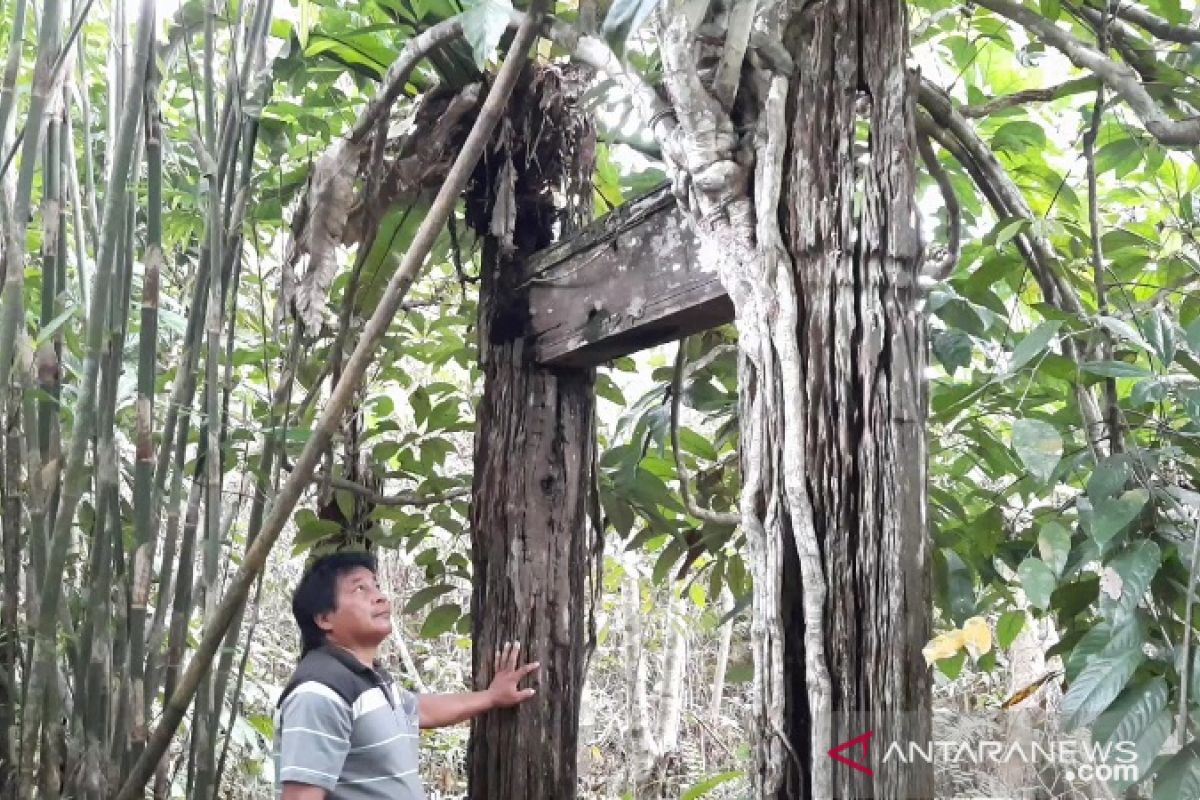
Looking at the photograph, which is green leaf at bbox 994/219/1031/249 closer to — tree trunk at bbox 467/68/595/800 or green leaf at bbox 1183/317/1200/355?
green leaf at bbox 1183/317/1200/355

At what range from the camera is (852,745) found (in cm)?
108

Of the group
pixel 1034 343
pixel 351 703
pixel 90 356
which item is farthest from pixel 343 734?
pixel 1034 343

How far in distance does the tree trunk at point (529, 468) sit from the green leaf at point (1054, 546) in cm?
89

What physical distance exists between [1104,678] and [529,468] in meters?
1.06

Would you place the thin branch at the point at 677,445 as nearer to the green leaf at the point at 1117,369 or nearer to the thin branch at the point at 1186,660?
the green leaf at the point at 1117,369

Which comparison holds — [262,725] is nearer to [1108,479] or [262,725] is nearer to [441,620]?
[441,620]

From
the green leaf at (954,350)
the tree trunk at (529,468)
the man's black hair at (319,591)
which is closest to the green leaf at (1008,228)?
the green leaf at (954,350)

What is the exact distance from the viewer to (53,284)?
5.06 ft

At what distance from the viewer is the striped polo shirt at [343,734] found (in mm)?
1617

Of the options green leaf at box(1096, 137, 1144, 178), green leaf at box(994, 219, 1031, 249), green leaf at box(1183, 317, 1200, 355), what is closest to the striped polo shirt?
green leaf at box(994, 219, 1031, 249)

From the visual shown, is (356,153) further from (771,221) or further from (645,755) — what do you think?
(645,755)

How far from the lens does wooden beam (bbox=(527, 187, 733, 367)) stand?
162 cm

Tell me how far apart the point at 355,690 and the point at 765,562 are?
2.72ft

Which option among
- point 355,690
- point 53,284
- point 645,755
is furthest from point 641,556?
point 53,284
